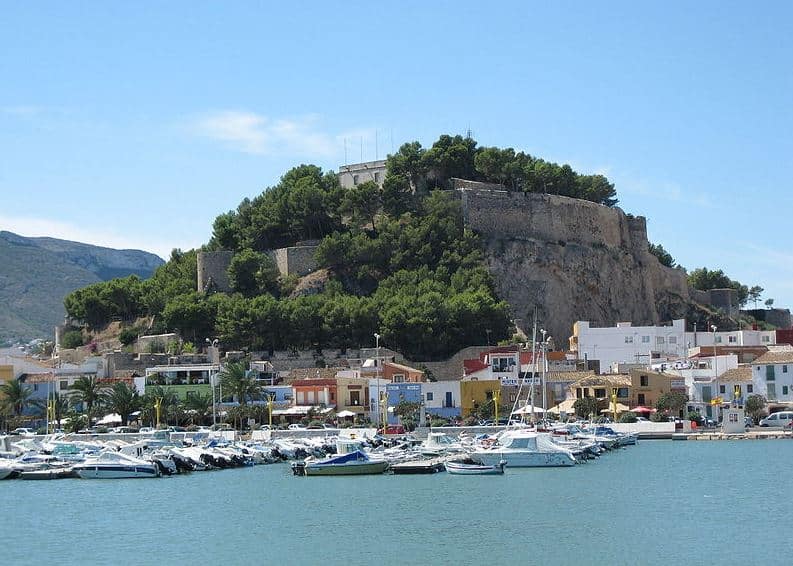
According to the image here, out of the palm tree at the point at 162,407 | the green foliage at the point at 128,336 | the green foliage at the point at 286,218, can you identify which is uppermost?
the green foliage at the point at 286,218

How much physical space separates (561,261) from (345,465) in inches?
1886

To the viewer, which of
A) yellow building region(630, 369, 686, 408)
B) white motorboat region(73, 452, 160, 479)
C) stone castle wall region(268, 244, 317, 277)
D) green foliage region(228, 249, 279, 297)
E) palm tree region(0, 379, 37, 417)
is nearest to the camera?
white motorboat region(73, 452, 160, 479)

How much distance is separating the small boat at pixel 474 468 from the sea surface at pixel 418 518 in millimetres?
276

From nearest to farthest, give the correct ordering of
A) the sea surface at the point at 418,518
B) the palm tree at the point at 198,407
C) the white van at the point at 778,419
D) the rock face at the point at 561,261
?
the sea surface at the point at 418,518
the white van at the point at 778,419
the palm tree at the point at 198,407
the rock face at the point at 561,261

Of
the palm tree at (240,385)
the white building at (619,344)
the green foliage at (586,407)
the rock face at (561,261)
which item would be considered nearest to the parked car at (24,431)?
the palm tree at (240,385)

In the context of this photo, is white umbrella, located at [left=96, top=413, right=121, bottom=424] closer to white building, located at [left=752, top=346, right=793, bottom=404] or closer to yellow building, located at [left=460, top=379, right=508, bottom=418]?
yellow building, located at [left=460, top=379, right=508, bottom=418]

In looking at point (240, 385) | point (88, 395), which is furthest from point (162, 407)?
point (240, 385)

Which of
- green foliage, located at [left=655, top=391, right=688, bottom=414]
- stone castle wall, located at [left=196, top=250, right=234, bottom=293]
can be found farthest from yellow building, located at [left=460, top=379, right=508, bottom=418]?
stone castle wall, located at [left=196, top=250, right=234, bottom=293]

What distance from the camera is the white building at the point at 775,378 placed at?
2785 inches

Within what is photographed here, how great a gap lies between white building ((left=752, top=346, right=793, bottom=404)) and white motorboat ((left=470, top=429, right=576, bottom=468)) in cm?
2279

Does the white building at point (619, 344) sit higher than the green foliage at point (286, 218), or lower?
lower

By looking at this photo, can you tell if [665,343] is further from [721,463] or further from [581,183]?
[721,463]

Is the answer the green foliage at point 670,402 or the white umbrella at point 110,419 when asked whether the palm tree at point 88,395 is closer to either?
the white umbrella at point 110,419

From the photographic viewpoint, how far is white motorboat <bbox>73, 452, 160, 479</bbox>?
163 feet
